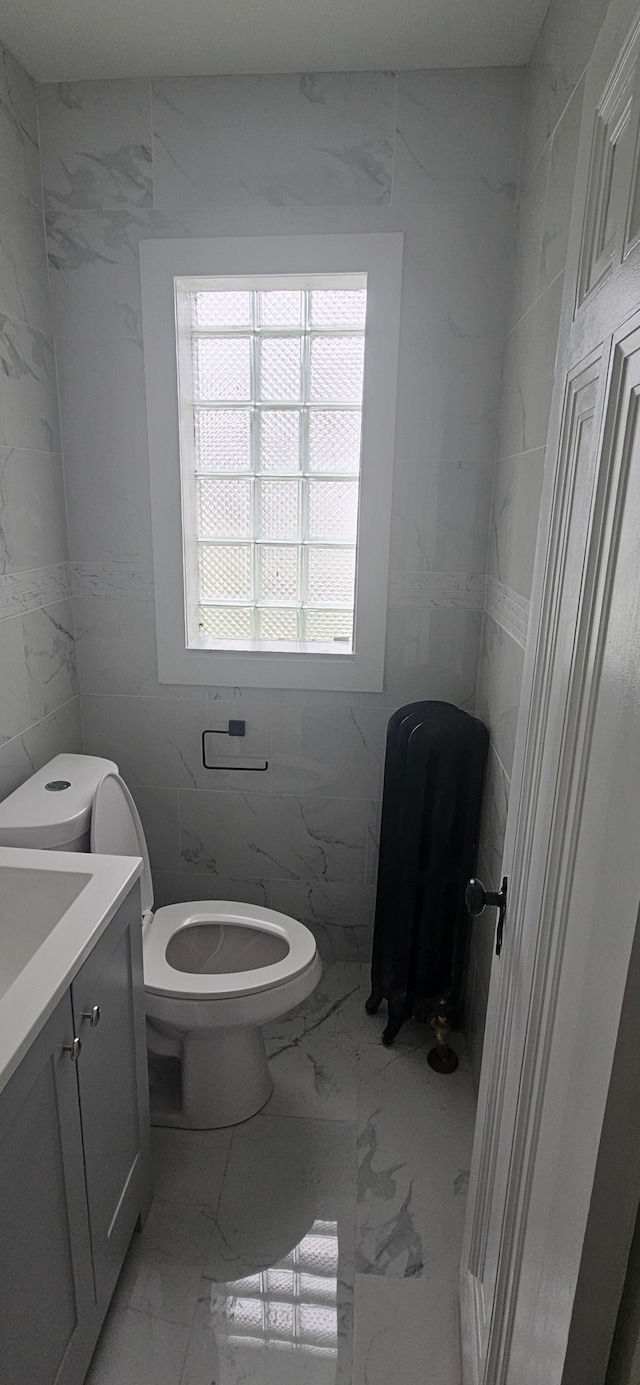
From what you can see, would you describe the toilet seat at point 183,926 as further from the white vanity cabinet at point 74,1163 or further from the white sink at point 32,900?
the white sink at point 32,900

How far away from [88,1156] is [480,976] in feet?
3.47

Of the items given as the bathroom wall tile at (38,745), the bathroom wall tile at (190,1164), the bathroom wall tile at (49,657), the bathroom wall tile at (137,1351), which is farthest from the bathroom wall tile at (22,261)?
the bathroom wall tile at (137,1351)

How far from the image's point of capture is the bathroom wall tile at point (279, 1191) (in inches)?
60.1

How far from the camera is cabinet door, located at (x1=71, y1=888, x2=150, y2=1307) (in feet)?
3.92

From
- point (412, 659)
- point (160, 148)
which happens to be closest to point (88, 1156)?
point (412, 659)

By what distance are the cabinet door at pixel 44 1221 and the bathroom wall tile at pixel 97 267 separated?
1.72 metres

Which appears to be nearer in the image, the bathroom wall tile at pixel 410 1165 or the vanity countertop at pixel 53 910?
the vanity countertop at pixel 53 910

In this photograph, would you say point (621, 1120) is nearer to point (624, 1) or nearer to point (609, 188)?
point (609, 188)

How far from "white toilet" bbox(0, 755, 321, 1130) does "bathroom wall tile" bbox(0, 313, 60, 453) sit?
0.86m

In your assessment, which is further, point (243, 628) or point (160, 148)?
point (243, 628)

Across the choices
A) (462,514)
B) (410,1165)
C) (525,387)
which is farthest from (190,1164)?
(525,387)

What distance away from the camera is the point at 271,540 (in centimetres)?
223

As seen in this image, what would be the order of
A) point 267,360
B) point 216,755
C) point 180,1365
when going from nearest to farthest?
point 180,1365 < point 267,360 < point 216,755

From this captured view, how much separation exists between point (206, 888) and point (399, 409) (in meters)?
1.59
